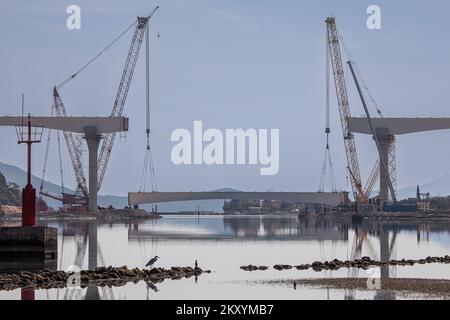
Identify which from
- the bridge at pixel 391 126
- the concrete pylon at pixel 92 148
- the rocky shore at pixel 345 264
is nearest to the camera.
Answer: the rocky shore at pixel 345 264

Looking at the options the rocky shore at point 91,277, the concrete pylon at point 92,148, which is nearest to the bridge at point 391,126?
the concrete pylon at point 92,148

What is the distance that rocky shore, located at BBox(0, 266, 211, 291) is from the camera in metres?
41.4

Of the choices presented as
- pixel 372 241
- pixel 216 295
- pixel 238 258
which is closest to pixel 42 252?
pixel 238 258

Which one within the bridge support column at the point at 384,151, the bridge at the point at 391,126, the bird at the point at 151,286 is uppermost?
the bridge at the point at 391,126

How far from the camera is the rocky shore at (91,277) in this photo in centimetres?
4144

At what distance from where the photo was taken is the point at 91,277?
144ft

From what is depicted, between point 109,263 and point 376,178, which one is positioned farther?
point 376,178

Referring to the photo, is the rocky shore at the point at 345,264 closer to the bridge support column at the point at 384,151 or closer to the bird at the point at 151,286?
the bird at the point at 151,286

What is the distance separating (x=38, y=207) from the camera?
181250 mm

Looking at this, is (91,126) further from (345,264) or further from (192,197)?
(345,264)

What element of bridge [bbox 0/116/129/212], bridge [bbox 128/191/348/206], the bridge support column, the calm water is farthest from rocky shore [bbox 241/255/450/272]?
bridge [bbox 128/191/348/206]

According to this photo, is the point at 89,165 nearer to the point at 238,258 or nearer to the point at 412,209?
the point at 412,209

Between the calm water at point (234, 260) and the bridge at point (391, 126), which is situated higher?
the bridge at point (391, 126)
